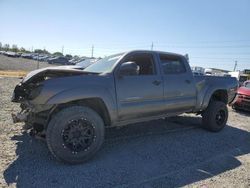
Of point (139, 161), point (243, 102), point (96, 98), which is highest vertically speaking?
point (96, 98)

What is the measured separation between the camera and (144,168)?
15.1ft

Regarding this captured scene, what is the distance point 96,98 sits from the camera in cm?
479

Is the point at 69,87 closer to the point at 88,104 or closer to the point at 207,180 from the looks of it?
the point at 88,104

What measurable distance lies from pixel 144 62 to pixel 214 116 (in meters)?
2.55

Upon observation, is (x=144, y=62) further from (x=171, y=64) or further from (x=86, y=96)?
(x=86, y=96)

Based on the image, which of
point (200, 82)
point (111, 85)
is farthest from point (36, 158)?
point (200, 82)

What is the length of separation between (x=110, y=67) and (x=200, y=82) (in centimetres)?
251

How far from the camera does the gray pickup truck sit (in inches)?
175

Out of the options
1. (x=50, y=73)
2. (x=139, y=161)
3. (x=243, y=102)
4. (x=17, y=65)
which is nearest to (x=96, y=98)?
(x=50, y=73)

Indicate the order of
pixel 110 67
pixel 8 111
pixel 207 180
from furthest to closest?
pixel 8 111, pixel 110 67, pixel 207 180

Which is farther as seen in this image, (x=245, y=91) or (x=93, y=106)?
(x=245, y=91)

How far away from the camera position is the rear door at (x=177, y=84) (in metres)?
5.92

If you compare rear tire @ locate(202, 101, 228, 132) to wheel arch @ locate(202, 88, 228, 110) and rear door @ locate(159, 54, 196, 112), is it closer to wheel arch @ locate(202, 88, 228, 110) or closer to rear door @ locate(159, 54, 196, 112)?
wheel arch @ locate(202, 88, 228, 110)

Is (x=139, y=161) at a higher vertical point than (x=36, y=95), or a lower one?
lower
